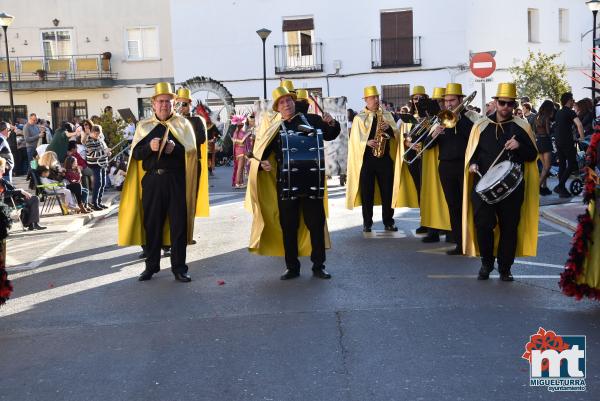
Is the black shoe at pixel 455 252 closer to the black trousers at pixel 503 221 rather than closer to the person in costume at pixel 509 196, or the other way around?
the person in costume at pixel 509 196

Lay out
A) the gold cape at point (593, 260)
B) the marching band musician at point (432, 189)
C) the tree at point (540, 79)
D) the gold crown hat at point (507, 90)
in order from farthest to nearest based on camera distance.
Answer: the tree at point (540, 79), the marching band musician at point (432, 189), the gold crown hat at point (507, 90), the gold cape at point (593, 260)

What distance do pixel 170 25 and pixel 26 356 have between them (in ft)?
107

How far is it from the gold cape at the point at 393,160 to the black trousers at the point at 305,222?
3.21 m

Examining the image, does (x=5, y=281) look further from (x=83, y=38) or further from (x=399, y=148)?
(x=83, y=38)

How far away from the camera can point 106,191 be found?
20828mm

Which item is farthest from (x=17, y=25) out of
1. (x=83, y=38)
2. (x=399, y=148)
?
Answer: (x=399, y=148)

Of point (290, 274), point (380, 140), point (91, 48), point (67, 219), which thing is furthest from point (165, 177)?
point (91, 48)

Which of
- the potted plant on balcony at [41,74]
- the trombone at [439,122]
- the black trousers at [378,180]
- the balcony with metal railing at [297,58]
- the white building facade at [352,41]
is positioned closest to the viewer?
the trombone at [439,122]

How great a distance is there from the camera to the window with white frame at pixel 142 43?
3769 cm

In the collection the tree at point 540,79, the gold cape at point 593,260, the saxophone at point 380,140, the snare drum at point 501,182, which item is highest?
the tree at point 540,79

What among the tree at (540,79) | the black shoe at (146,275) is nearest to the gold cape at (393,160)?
the black shoe at (146,275)

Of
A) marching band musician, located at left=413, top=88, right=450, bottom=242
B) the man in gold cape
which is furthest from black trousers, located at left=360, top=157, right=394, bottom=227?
marching band musician, located at left=413, top=88, right=450, bottom=242

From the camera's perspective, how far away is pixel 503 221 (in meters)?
8.23

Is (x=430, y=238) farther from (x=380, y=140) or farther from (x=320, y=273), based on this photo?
(x=320, y=273)
